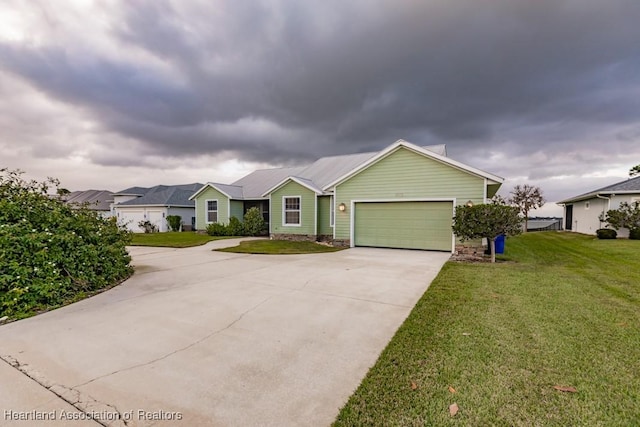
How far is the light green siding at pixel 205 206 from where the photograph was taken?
19406mm

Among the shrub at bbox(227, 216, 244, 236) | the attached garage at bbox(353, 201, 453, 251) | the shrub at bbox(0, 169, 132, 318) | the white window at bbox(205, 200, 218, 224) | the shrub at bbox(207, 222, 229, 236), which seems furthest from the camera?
the white window at bbox(205, 200, 218, 224)

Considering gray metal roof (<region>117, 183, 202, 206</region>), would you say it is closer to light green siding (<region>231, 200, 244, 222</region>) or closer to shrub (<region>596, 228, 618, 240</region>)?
light green siding (<region>231, 200, 244, 222</region>)

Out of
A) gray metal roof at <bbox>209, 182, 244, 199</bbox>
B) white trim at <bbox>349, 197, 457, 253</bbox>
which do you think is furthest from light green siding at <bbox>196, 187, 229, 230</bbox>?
white trim at <bbox>349, 197, 457, 253</bbox>

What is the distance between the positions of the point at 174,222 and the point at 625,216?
99.9 feet

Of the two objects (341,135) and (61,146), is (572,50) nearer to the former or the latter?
(341,135)

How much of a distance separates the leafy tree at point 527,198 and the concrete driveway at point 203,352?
2963 centimetres

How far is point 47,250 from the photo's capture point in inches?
198

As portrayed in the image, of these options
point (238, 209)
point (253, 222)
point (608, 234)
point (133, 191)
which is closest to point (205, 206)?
point (238, 209)

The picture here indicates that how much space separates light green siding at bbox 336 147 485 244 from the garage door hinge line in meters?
11.5

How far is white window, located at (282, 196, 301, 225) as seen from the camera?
1638 centimetres

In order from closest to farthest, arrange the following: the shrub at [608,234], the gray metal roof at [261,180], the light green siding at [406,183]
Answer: the light green siding at [406,183] < the shrub at [608,234] < the gray metal roof at [261,180]

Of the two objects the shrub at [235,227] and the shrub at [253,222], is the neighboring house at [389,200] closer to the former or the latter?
the shrub at [253,222]

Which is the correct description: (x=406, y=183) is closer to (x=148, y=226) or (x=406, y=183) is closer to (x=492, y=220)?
(x=492, y=220)

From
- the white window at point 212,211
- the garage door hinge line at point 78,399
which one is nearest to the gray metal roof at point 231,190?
the white window at point 212,211
